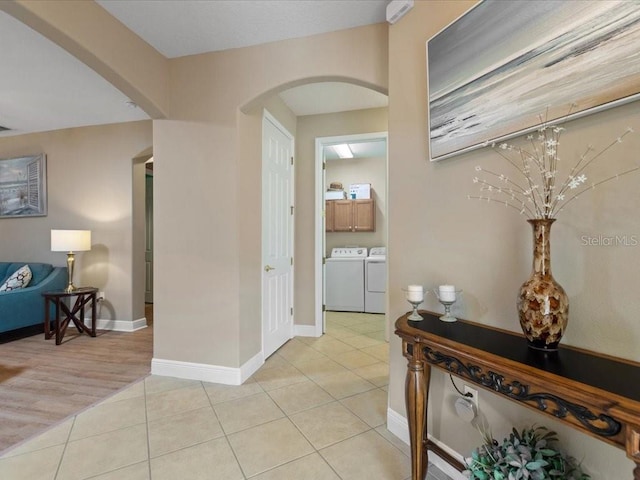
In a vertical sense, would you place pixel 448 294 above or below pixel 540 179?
below

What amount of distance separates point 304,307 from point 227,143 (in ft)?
6.87

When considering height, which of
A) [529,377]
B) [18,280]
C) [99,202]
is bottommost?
[18,280]

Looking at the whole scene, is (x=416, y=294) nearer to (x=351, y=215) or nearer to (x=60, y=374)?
(x=60, y=374)

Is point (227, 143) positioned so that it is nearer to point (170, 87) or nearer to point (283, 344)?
point (170, 87)

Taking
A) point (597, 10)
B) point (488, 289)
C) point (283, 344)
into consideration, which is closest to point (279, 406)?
point (283, 344)

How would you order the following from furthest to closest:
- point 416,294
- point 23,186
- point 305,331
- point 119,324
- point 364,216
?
point 364,216
point 23,186
point 119,324
point 305,331
point 416,294

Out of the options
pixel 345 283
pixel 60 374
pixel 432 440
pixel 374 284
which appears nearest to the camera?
pixel 432 440

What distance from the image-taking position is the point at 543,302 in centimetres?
99

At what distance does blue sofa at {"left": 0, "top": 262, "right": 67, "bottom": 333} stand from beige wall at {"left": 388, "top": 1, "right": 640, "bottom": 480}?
4.23 m

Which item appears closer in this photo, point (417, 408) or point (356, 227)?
point (417, 408)

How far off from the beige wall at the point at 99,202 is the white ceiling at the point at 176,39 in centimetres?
51

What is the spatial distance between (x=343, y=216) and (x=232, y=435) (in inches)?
164

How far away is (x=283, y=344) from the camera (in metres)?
3.38

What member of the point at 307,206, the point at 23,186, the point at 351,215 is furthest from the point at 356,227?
the point at 23,186
